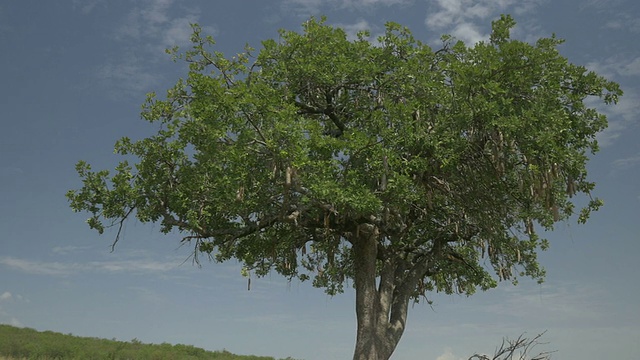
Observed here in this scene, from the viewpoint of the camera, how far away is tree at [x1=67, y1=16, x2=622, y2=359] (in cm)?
1777

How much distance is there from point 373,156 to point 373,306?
6511 millimetres

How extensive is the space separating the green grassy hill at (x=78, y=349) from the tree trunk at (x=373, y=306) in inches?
874

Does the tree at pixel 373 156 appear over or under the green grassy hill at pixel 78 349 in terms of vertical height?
over

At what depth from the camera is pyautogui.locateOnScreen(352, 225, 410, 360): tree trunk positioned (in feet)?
69.7

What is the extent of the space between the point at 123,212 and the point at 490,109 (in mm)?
13221

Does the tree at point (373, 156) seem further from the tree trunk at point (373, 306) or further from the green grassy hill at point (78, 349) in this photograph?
the green grassy hill at point (78, 349)

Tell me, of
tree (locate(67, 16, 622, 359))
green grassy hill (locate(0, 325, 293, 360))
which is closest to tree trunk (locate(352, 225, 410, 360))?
tree (locate(67, 16, 622, 359))

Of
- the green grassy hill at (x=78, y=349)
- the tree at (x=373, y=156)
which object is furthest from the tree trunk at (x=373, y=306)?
the green grassy hill at (x=78, y=349)

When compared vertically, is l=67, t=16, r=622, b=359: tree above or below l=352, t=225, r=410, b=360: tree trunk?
above

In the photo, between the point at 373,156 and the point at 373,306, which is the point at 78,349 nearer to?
the point at 373,306

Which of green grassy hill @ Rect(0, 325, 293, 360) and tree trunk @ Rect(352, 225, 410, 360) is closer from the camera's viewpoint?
tree trunk @ Rect(352, 225, 410, 360)

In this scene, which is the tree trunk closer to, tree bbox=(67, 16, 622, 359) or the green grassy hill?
tree bbox=(67, 16, 622, 359)

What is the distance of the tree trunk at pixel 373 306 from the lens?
21234 mm

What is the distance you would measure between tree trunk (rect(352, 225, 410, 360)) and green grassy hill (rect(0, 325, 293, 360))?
22.2 metres
